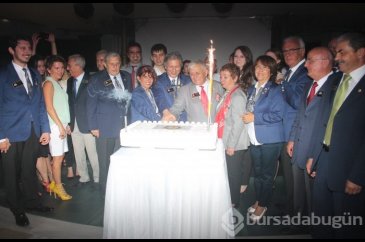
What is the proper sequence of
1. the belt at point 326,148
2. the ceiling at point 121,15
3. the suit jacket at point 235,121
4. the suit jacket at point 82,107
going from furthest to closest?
the ceiling at point 121,15, the suit jacket at point 82,107, the suit jacket at point 235,121, the belt at point 326,148

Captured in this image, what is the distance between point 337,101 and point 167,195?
1.57m

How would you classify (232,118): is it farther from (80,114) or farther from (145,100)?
(80,114)

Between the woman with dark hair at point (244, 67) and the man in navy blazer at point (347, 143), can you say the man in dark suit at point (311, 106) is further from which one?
the woman with dark hair at point (244, 67)

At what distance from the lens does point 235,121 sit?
3.21 metres

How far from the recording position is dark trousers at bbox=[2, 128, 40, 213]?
10.6 feet

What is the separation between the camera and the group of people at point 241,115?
2326mm

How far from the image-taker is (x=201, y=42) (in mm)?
10305

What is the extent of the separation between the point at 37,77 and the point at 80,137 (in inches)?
51.0

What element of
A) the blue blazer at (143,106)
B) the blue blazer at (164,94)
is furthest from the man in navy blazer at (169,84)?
the blue blazer at (143,106)

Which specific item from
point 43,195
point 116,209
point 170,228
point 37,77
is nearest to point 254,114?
point 170,228

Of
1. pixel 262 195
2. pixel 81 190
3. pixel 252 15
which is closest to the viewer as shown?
pixel 262 195

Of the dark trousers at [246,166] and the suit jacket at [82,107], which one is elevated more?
the suit jacket at [82,107]

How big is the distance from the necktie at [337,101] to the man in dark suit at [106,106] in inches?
97.5

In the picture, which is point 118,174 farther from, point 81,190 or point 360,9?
point 360,9
